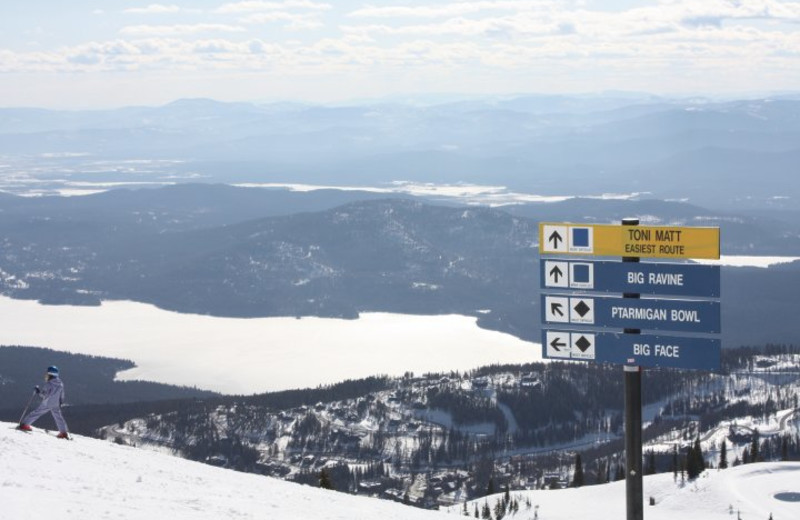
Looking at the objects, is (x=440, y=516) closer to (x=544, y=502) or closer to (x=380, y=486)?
(x=544, y=502)

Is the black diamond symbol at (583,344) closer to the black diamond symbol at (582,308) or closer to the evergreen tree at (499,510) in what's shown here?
the black diamond symbol at (582,308)

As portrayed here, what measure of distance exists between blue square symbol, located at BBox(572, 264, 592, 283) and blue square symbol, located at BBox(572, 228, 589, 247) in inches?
22.3

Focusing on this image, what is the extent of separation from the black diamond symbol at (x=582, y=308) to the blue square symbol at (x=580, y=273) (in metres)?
0.59

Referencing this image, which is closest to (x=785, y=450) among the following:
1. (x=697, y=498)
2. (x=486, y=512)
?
(x=697, y=498)

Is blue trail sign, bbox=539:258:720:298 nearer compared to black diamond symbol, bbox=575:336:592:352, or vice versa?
blue trail sign, bbox=539:258:720:298

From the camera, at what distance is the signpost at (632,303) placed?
95.2 ft

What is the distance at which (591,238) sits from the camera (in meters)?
30.4

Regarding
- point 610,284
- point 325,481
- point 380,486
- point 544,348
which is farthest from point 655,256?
point 380,486

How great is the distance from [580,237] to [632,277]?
1.76 meters

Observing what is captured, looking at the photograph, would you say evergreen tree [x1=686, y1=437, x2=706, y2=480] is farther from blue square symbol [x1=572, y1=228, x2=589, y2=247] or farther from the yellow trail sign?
blue square symbol [x1=572, y1=228, x2=589, y2=247]

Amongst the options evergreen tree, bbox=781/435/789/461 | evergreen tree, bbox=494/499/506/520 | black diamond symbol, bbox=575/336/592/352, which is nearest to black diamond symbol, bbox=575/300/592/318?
black diamond symbol, bbox=575/336/592/352

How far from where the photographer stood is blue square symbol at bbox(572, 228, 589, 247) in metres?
30.4

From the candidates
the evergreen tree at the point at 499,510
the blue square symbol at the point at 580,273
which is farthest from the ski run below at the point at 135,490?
the evergreen tree at the point at 499,510

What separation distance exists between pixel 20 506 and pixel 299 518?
797 centimetres
